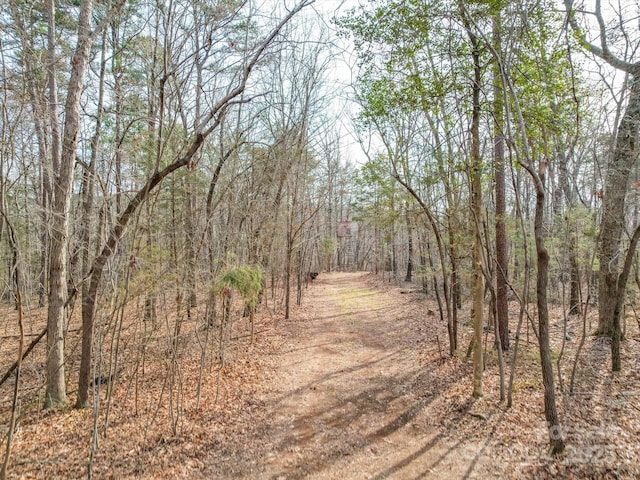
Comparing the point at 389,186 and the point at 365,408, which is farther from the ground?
the point at 389,186

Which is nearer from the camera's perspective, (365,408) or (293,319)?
(365,408)

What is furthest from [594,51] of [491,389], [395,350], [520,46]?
[395,350]

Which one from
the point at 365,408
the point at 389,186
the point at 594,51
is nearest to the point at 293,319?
the point at 389,186

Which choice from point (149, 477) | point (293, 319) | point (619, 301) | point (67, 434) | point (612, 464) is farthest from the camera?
point (293, 319)

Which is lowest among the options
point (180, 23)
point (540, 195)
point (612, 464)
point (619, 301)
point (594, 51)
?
point (612, 464)

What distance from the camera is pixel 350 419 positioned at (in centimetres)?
462

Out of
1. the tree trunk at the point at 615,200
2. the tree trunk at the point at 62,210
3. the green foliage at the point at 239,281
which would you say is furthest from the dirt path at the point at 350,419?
the tree trunk at the point at 615,200

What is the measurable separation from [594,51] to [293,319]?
33.5 ft

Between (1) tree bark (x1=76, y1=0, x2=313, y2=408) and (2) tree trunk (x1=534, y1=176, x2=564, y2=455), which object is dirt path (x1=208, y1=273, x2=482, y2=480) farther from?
(1) tree bark (x1=76, y1=0, x2=313, y2=408)

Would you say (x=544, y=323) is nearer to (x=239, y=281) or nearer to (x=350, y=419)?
(x=350, y=419)

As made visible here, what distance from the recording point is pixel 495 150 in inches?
264

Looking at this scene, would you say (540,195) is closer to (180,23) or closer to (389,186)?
(180,23)

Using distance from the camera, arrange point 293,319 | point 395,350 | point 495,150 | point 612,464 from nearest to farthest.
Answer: point 612,464, point 495,150, point 395,350, point 293,319

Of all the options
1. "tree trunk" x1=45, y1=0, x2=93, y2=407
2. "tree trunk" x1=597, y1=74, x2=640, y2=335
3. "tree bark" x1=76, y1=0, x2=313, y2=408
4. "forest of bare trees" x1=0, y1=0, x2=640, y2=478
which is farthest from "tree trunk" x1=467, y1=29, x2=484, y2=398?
"tree trunk" x1=45, y1=0, x2=93, y2=407
